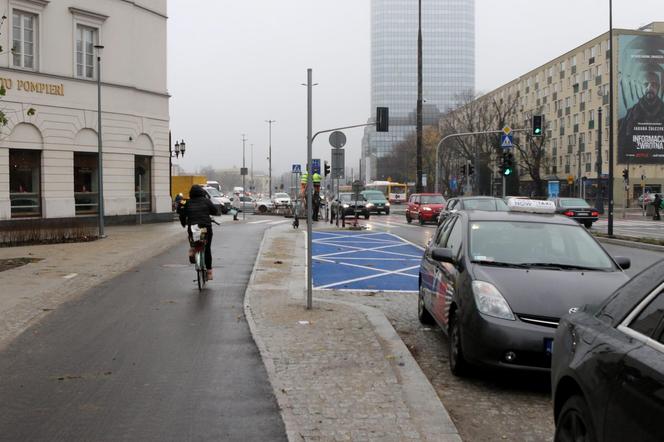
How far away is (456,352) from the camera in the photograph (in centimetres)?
584

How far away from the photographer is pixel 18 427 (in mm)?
4480

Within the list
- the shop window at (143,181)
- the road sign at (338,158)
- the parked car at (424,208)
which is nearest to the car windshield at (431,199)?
the parked car at (424,208)

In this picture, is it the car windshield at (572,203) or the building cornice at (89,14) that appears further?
the car windshield at (572,203)

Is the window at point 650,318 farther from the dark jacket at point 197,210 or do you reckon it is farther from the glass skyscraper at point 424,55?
the glass skyscraper at point 424,55

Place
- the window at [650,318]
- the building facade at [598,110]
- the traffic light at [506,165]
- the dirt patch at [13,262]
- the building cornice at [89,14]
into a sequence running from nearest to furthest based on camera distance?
the window at [650,318] → the dirt patch at [13,262] → the building cornice at [89,14] → the traffic light at [506,165] → the building facade at [598,110]

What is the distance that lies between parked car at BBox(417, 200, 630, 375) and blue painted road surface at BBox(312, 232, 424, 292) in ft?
14.1

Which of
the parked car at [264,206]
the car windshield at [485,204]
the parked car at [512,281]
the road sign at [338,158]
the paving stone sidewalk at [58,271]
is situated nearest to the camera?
the parked car at [512,281]

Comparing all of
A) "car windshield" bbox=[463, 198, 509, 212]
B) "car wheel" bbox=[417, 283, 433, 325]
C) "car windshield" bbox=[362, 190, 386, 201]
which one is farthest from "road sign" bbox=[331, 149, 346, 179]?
"car windshield" bbox=[362, 190, 386, 201]

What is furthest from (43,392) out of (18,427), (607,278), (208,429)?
(607,278)

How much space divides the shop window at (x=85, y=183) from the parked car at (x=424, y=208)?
1569cm

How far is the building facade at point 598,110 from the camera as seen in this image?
59750 mm

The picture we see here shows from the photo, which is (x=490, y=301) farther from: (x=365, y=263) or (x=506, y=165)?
(x=506, y=165)

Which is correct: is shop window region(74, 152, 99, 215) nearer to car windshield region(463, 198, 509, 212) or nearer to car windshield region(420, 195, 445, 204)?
car windshield region(463, 198, 509, 212)

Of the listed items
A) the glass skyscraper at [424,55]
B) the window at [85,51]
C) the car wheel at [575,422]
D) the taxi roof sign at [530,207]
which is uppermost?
the glass skyscraper at [424,55]
